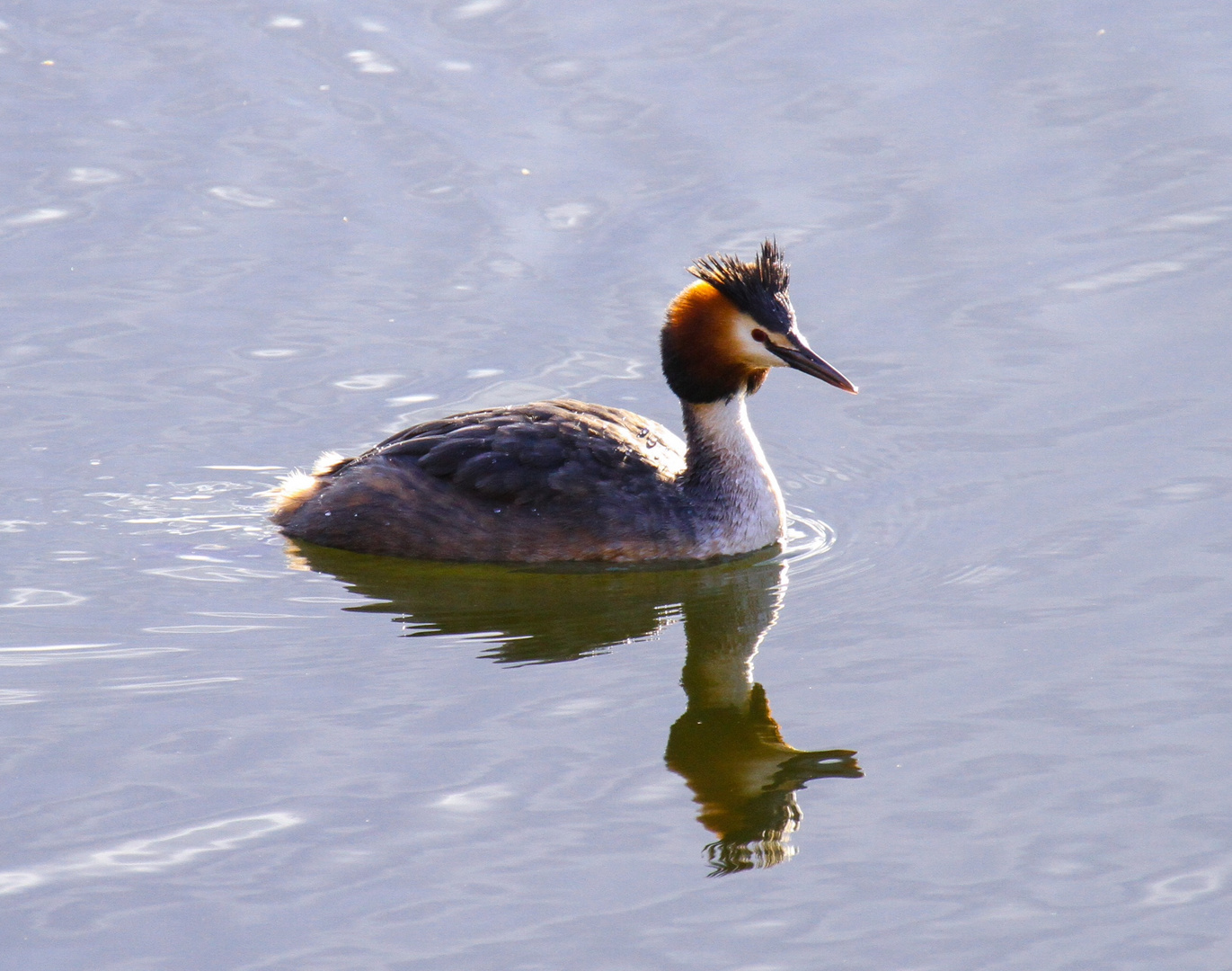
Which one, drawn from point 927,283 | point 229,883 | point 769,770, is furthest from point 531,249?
point 229,883

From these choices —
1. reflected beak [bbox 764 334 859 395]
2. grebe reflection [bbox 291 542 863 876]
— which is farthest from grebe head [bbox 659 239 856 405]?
grebe reflection [bbox 291 542 863 876]

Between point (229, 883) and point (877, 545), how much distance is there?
4.26 meters

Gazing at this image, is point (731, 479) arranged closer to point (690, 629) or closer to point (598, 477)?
point (598, 477)

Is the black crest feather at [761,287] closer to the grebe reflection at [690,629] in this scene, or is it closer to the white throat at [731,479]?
the white throat at [731,479]

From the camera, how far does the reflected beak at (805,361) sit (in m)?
9.92

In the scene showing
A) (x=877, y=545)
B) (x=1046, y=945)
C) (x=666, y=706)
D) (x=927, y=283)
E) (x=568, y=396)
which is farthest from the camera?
(x=927, y=283)

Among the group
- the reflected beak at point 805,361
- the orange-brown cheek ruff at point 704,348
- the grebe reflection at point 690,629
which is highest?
the orange-brown cheek ruff at point 704,348

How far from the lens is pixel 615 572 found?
9.98m

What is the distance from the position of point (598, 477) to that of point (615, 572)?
49 centimetres

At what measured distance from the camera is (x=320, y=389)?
11.5 metres

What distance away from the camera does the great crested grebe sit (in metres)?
9.94

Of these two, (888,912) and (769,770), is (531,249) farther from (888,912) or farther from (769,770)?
(888,912)

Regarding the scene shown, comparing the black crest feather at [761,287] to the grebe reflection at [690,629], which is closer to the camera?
the grebe reflection at [690,629]

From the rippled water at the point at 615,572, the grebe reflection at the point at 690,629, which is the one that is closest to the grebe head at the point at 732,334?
the rippled water at the point at 615,572
